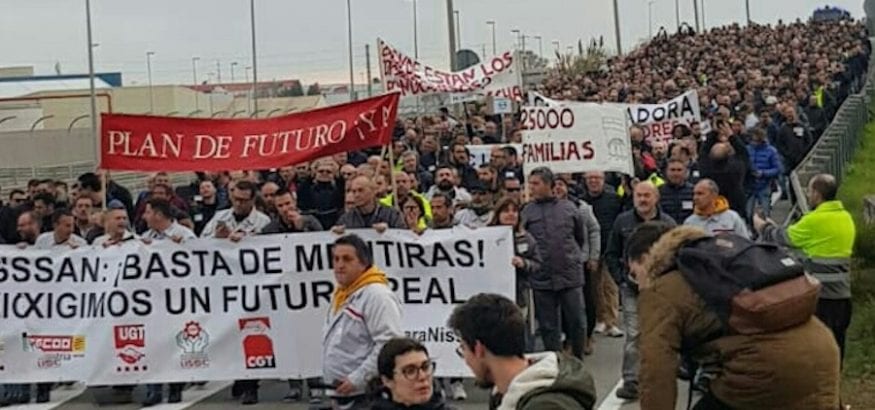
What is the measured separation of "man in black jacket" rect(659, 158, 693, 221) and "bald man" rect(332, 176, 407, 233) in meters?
2.53

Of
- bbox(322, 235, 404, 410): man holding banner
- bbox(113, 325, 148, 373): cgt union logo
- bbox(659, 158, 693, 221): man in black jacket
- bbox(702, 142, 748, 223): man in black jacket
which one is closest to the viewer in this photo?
bbox(322, 235, 404, 410): man holding banner

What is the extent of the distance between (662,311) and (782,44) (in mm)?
37191

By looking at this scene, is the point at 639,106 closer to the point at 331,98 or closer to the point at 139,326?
the point at 139,326

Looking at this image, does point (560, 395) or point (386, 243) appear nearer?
point (560, 395)

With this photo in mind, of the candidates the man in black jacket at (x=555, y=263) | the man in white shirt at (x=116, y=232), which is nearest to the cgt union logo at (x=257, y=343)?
the man in white shirt at (x=116, y=232)

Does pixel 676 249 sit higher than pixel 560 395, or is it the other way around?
pixel 676 249

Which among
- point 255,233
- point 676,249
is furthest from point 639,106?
point 676,249

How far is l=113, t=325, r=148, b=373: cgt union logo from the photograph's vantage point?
39.0 feet

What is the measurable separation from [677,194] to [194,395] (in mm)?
4309

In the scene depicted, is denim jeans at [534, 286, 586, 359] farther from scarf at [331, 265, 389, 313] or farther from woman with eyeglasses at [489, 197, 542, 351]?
scarf at [331, 265, 389, 313]

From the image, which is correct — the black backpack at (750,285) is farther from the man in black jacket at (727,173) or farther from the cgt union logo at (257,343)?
the man in black jacket at (727,173)

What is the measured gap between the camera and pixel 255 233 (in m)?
12.0

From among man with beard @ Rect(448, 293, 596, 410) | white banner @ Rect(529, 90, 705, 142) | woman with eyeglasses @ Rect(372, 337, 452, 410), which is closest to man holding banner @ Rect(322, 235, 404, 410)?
woman with eyeglasses @ Rect(372, 337, 452, 410)

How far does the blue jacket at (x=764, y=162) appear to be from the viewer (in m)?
18.2
